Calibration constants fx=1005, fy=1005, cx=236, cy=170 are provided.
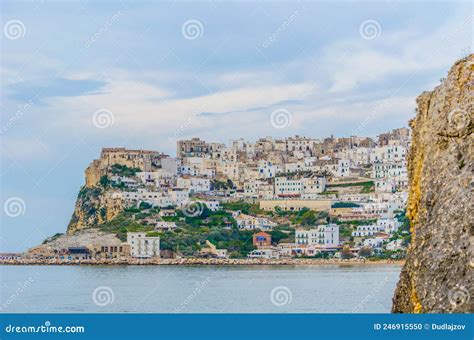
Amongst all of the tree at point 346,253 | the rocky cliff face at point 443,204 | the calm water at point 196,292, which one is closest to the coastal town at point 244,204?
the tree at point 346,253

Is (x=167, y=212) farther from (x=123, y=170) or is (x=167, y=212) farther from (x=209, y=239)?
(x=123, y=170)

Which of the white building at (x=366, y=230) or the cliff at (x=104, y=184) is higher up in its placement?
the cliff at (x=104, y=184)

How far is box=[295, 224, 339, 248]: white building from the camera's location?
2119 inches

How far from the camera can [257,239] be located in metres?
54.5

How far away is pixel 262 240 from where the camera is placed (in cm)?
5481

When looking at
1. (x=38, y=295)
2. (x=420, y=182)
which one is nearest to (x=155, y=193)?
(x=38, y=295)

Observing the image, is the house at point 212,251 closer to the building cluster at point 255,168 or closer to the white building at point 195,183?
the building cluster at point 255,168

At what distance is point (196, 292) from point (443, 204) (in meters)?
22.7

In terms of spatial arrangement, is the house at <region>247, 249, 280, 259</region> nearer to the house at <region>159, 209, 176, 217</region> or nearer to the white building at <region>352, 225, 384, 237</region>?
the white building at <region>352, 225, 384, 237</region>

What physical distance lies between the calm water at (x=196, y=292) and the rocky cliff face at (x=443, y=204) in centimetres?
1484

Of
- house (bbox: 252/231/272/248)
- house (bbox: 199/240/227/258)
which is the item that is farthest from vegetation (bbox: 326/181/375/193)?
house (bbox: 199/240/227/258)

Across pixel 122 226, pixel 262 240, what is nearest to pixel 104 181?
pixel 122 226

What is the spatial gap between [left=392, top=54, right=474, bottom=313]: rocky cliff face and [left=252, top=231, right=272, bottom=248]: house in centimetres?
4769

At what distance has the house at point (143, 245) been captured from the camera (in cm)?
5359
